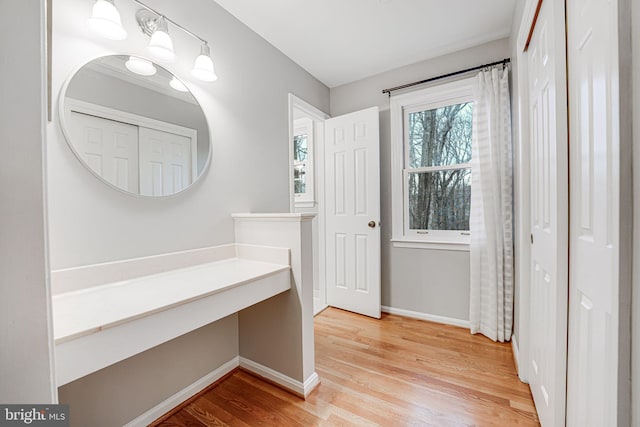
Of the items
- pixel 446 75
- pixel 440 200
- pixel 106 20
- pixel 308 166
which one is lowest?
pixel 440 200

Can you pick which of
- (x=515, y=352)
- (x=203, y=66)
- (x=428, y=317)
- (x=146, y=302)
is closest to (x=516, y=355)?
(x=515, y=352)

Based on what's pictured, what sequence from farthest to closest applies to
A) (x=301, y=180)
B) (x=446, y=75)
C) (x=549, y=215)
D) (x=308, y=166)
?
(x=301, y=180), (x=308, y=166), (x=446, y=75), (x=549, y=215)

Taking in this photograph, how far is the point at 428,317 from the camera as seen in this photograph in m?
2.54

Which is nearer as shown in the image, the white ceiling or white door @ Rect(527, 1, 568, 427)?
white door @ Rect(527, 1, 568, 427)

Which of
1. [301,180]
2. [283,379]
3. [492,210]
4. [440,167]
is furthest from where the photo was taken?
[301,180]

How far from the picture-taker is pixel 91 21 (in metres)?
1.15

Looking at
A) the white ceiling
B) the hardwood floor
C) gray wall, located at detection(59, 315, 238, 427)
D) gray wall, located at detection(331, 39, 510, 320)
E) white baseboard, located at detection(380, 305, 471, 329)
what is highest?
the white ceiling

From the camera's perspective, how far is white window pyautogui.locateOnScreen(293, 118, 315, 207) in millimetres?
3127

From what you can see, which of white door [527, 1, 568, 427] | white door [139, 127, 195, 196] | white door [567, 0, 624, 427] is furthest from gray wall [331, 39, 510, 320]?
white door [139, 127, 195, 196]

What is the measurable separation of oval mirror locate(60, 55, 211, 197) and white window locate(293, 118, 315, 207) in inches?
61.5

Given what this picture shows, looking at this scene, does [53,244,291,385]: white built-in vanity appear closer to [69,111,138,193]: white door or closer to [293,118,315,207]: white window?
[69,111,138,193]: white door

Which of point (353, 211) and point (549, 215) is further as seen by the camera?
point (353, 211)

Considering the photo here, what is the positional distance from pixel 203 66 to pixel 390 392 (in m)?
2.23

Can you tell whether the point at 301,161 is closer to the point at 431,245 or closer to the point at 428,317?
the point at 431,245
